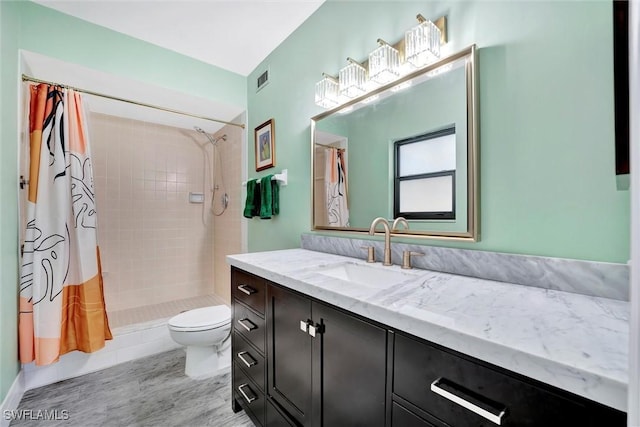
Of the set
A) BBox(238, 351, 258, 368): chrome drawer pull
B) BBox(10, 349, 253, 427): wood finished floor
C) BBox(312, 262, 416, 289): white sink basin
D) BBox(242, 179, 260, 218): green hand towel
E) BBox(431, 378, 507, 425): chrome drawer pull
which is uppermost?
BBox(242, 179, 260, 218): green hand towel

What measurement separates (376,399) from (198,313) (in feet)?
5.76

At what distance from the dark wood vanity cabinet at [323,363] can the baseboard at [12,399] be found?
1.53 m

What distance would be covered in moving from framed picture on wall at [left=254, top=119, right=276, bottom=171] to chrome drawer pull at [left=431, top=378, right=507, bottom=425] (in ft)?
6.25

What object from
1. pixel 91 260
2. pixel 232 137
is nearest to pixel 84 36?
pixel 232 137

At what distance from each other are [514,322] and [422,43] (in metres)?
1.11

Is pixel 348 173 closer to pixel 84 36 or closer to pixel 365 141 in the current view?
pixel 365 141

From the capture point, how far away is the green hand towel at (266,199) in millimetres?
2139

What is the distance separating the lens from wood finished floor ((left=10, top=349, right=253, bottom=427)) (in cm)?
150

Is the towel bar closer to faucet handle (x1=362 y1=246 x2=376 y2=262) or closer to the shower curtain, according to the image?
the shower curtain

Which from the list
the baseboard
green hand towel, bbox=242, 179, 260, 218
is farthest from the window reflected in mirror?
the baseboard

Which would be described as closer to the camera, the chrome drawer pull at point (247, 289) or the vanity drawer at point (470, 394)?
the vanity drawer at point (470, 394)

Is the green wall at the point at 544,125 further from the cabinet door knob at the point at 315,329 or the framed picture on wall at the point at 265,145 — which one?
the framed picture on wall at the point at 265,145

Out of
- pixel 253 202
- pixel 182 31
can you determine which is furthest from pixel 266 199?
pixel 182 31

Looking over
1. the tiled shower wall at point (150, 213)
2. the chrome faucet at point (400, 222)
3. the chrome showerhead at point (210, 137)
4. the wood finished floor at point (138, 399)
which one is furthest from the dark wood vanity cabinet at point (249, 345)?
the chrome showerhead at point (210, 137)
